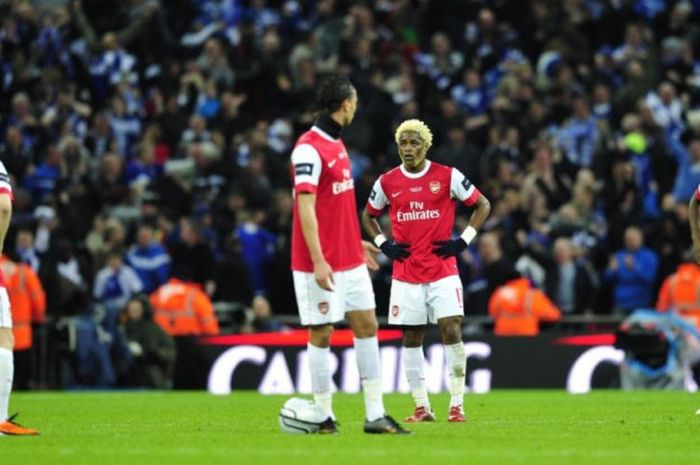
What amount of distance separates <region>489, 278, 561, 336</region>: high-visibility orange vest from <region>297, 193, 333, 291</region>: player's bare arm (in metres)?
12.2

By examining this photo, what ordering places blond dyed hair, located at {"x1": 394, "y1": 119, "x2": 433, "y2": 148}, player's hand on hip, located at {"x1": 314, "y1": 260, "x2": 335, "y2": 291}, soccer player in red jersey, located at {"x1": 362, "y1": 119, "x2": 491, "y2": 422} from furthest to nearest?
soccer player in red jersey, located at {"x1": 362, "y1": 119, "x2": 491, "y2": 422}
blond dyed hair, located at {"x1": 394, "y1": 119, "x2": 433, "y2": 148}
player's hand on hip, located at {"x1": 314, "y1": 260, "x2": 335, "y2": 291}

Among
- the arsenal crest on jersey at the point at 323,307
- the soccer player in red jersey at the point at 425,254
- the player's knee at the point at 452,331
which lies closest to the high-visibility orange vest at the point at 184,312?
the soccer player in red jersey at the point at 425,254

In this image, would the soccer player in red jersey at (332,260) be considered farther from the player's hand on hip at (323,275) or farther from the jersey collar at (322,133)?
the player's hand on hip at (323,275)

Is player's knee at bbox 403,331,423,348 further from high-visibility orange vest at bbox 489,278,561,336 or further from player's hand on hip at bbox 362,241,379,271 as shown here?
high-visibility orange vest at bbox 489,278,561,336

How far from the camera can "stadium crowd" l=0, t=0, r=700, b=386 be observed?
2553cm

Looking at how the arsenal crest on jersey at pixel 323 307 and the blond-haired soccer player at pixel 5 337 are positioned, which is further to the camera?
the blond-haired soccer player at pixel 5 337

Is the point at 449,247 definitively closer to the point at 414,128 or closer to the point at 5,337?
the point at 414,128

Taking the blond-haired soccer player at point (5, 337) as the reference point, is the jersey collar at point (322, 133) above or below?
above

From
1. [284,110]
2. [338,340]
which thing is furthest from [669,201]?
[284,110]

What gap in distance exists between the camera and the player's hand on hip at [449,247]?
49.9 ft

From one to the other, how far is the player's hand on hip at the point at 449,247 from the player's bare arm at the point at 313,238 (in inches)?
111

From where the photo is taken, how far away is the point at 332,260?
12.9 m

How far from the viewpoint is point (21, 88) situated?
2955 cm

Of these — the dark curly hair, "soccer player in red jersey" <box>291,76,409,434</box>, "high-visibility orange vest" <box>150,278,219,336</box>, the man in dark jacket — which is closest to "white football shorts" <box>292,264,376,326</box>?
"soccer player in red jersey" <box>291,76,409,434</box>
